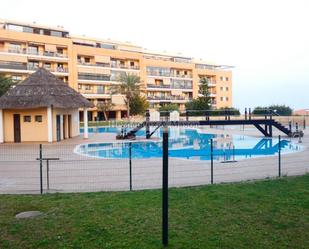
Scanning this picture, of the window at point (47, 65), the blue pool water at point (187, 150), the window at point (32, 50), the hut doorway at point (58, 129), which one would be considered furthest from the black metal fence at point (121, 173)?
the window at point (47, 65)

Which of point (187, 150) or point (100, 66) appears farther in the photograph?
point (100, 66)

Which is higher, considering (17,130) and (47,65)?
(47,65)

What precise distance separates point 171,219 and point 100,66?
5989cm

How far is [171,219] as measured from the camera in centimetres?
639

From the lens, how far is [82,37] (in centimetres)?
7038

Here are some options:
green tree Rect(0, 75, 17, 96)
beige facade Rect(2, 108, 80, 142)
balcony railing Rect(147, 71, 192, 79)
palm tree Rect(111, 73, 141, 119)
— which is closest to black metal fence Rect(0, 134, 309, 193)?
beige facade Rect(2, 108, 80, 142)

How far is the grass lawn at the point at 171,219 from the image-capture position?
5.26 metres

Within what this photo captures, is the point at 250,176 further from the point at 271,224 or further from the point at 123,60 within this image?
the point at 123,60

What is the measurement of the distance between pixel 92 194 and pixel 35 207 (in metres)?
1.62

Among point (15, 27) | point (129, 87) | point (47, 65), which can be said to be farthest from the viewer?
point (129, 87)

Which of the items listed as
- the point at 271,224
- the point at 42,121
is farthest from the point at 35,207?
the point at 42,121

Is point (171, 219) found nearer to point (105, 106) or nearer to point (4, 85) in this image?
point (4, 85)

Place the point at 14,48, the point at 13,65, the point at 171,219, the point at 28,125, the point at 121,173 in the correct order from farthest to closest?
the point at 14,48 < the point at 13,65 < the point at 28,125 < the point at 121,173 < the point at 171,219

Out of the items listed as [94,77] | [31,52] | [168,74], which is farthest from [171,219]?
[168,74]
